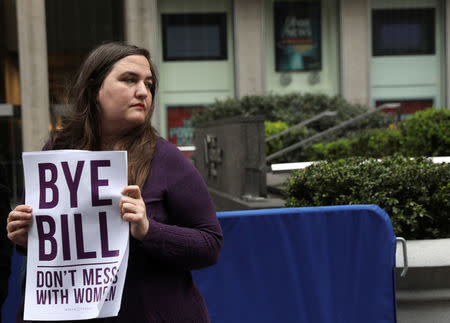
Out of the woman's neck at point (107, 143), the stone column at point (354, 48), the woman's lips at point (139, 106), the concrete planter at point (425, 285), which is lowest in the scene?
the concrete planter at point (425, 285)

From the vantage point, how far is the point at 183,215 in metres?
2.07

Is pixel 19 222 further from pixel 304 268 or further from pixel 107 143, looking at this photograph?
pixel 304 268

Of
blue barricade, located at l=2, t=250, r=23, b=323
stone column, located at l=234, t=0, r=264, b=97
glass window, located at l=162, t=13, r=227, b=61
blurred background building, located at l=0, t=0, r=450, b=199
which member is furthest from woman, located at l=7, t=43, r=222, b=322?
glass window, located at l=162, t=13, r=227, b=61

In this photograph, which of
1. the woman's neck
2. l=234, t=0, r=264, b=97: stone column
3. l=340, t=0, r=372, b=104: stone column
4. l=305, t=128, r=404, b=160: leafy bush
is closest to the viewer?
the woman's neck

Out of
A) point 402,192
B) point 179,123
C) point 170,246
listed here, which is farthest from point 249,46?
point 170,246

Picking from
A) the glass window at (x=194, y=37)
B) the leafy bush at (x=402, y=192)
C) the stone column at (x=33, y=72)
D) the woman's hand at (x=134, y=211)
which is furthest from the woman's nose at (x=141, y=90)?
the glass window at (x=194, y=37)

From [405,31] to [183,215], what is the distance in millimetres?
22464

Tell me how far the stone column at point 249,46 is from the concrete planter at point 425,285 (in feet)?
61.3

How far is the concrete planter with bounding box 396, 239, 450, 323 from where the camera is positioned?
3.53 metres

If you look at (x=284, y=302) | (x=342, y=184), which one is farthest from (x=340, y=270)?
(x=342, y=184)

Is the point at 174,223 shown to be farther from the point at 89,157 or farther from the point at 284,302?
the point at 284,302

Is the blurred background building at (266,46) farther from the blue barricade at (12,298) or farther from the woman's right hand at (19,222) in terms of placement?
the woman's right hand at (19,222)

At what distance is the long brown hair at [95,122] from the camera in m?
2.09

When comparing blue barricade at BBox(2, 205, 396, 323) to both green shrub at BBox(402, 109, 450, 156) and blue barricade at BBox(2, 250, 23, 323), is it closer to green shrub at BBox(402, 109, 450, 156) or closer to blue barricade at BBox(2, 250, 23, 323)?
blue barricade at BBox(2, 250, 23, 323)
